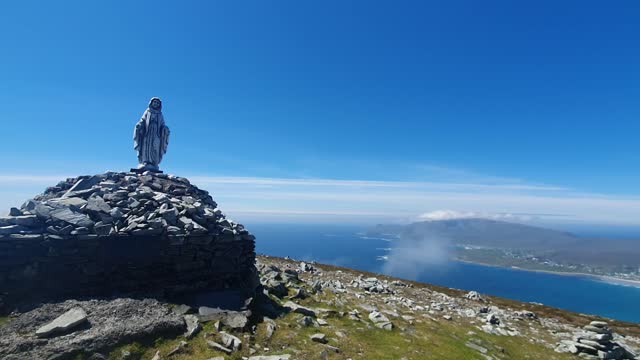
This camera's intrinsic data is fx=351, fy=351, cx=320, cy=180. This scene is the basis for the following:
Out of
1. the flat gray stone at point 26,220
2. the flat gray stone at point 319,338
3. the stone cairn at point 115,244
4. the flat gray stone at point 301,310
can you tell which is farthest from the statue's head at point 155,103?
the flat gray stone at point 319,338

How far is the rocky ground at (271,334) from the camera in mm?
12375

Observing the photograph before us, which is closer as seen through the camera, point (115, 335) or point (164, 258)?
point (115, 335)

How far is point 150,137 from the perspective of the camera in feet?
77.5

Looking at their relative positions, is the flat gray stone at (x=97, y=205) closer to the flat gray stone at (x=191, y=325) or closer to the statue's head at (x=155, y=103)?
the flat gray stone at (x=191, y=325)

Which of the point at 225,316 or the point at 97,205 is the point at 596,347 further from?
the point at 97,205

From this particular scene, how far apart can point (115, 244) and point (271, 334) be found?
844 centimetres

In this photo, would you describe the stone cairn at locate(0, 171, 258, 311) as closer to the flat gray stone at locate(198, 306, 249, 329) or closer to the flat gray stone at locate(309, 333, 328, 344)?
the flat gray stone at locate(198, 306, 249, 329)

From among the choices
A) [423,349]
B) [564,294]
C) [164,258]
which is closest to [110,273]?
[164,258]

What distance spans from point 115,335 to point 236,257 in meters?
7.85

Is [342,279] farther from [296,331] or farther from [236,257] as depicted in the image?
[296,331]

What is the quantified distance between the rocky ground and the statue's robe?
1125cm

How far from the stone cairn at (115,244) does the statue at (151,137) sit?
9.60ft

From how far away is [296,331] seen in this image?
51.5ft

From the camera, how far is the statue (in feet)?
77.6
